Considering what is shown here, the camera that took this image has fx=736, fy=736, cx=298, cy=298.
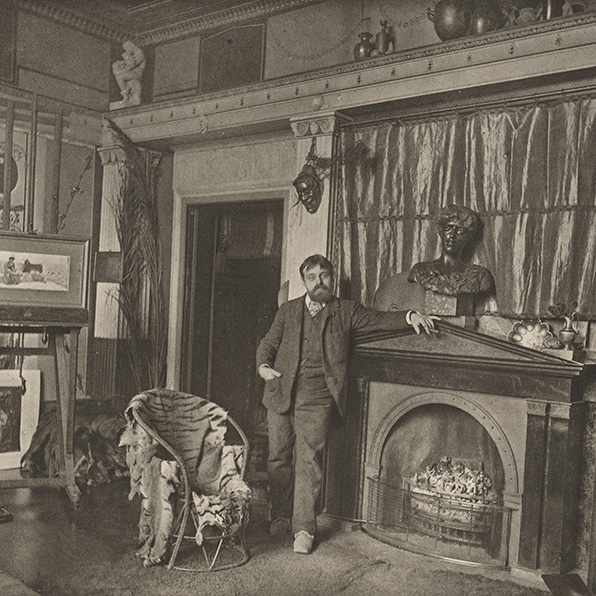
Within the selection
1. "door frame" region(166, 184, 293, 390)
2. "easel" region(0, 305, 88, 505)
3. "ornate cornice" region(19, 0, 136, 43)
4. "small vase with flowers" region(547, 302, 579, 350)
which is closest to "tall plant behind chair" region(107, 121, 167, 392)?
"door frame" region(166, 184, 293, 390)

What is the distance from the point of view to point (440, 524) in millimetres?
4316

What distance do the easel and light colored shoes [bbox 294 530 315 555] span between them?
1.60m

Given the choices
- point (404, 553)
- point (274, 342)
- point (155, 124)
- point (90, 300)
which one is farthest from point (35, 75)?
point (404, 553)

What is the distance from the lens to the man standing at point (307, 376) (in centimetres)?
428

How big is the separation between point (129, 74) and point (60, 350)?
2.81 metres

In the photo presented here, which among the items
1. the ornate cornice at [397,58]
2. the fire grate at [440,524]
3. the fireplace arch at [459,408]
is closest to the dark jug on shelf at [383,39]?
the ornate cornice at [397,58]

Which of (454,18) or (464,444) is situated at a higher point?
(454,18)

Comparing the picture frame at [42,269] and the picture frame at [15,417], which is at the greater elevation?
the picture frame at [42,269]

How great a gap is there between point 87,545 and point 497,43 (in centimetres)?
375

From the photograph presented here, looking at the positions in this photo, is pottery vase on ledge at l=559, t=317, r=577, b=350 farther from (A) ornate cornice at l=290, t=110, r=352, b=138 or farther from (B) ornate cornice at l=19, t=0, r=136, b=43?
(B) ornate cornice at l=19, t=0, r=136, b=43

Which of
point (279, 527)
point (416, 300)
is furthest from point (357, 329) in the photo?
point (279, 527)

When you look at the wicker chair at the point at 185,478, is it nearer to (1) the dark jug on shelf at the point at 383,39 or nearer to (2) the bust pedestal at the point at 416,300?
(2) the bust pedestal at the point at 416,300

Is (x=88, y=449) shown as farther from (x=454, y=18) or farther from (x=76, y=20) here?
(x=454, y=18)

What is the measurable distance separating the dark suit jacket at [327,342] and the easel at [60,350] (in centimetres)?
143
